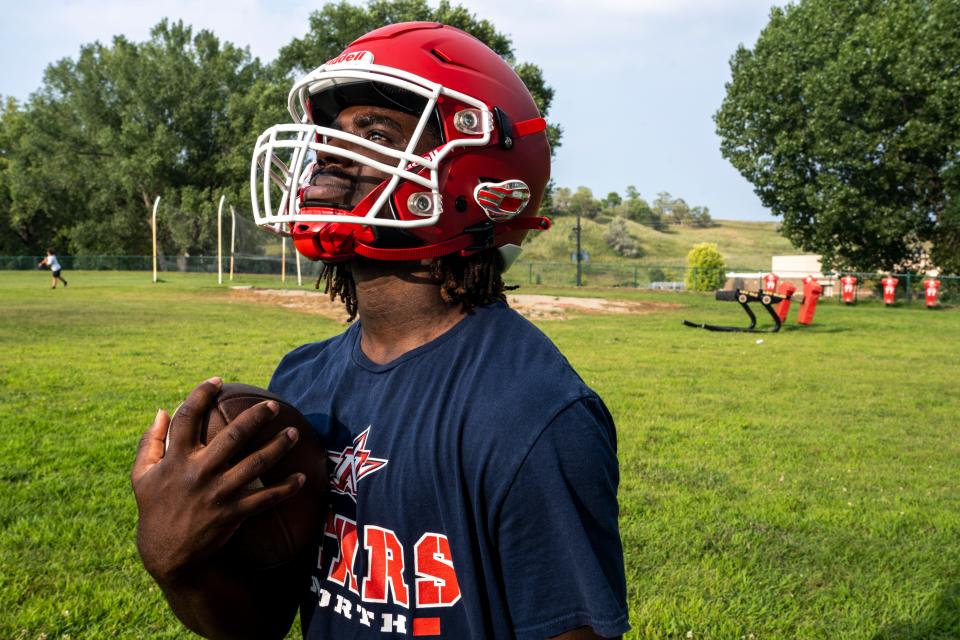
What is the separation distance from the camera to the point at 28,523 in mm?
4625

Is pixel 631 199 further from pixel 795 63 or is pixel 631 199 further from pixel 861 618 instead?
pixel 861 618

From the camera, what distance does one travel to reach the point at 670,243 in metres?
94.2

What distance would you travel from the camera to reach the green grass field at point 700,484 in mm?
3812

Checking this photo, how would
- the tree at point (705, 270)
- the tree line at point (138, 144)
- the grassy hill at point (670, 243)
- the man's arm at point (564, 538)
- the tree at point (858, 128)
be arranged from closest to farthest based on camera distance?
the man's arm at point (564, 538) → the tree at point (858, 128) → the tree at point (705, 270) → the tree line at point (138, 144) → the grassy hill at point (670, 243)

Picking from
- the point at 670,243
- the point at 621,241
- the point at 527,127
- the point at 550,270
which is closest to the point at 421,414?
the point at 527,127

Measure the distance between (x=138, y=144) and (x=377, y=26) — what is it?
68.8 feet

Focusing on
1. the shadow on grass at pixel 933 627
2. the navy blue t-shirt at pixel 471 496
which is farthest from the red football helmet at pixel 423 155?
the shadow on grass at pixel 933 627

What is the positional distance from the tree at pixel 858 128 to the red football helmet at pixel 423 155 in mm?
33795

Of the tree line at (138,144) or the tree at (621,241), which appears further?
the tree at (621,241)

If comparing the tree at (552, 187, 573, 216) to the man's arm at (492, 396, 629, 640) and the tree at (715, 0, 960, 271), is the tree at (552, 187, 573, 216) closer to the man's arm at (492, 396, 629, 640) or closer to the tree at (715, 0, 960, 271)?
the tree at (715, 0, 960, 271)

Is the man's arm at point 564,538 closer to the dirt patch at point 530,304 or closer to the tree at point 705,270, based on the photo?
the dirt patch at point 530,304

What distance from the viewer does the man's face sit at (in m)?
1.86

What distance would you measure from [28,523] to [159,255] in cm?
5555

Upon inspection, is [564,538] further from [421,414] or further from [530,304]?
[530,304]
